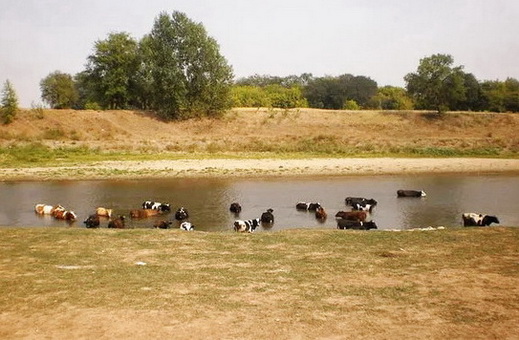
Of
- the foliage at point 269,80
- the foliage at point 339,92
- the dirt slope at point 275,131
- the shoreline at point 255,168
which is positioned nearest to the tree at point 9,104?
the dirt slope at point 275,131

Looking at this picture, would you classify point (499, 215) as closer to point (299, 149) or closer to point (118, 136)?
point (299, 149)

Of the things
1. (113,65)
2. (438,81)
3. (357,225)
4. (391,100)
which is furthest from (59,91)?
(357,225)

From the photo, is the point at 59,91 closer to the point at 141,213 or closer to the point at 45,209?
the point at 45,209

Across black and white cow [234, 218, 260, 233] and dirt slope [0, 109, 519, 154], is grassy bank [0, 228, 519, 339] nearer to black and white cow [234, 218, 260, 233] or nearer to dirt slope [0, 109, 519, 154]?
black and white cow [234, 218, 260, 233]

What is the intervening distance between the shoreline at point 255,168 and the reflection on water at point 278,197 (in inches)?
74.0

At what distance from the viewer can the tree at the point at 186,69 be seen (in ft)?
174

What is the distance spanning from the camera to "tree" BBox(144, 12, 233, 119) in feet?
174

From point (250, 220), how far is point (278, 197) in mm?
6831

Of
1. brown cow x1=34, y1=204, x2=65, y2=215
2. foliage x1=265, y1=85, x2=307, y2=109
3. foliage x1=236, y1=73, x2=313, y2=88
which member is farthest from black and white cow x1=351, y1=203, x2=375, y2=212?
foliage x1=236, y1=73, x2=313, y2=88

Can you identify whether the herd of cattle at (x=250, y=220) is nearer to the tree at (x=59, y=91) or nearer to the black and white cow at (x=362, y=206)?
the black and white cow at (x=362, y=206)

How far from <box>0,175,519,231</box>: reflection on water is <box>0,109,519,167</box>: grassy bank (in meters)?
11.3

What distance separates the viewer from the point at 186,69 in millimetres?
54281

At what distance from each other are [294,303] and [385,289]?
1.73 metres

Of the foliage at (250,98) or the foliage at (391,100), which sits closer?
the foliage at (250,98)
